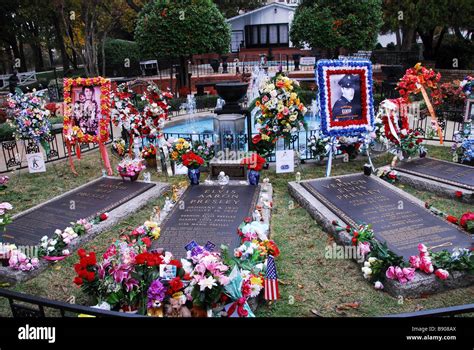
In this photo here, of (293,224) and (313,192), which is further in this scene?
(313,192)

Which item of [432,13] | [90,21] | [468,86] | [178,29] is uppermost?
[90,21]

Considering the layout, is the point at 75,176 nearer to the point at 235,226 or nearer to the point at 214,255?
the point at 235,226

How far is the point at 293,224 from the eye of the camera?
6.96 metres

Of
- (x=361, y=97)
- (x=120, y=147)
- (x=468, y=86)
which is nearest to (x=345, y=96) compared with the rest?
(x=361, y=97)

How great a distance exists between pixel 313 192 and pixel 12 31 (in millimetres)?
28093

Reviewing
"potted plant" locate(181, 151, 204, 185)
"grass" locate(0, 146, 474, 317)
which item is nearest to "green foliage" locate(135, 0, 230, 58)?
"potted plant" locate(181, 151, 204, 185)

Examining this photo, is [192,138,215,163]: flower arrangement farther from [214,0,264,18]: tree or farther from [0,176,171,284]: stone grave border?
[214,0,264,18]: tree

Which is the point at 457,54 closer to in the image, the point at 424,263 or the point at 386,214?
the point at 386,214

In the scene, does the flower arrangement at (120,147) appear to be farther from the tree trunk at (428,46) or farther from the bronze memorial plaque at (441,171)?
the tree trunk at (428,46)

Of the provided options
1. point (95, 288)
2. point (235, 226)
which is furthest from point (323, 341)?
point (235, 226)

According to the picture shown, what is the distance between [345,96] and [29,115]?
6999mm

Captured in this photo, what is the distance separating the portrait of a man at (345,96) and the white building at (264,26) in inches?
1079

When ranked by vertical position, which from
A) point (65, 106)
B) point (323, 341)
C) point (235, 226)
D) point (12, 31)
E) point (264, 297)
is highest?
point (12, 31)

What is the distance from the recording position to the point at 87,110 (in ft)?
30.4
